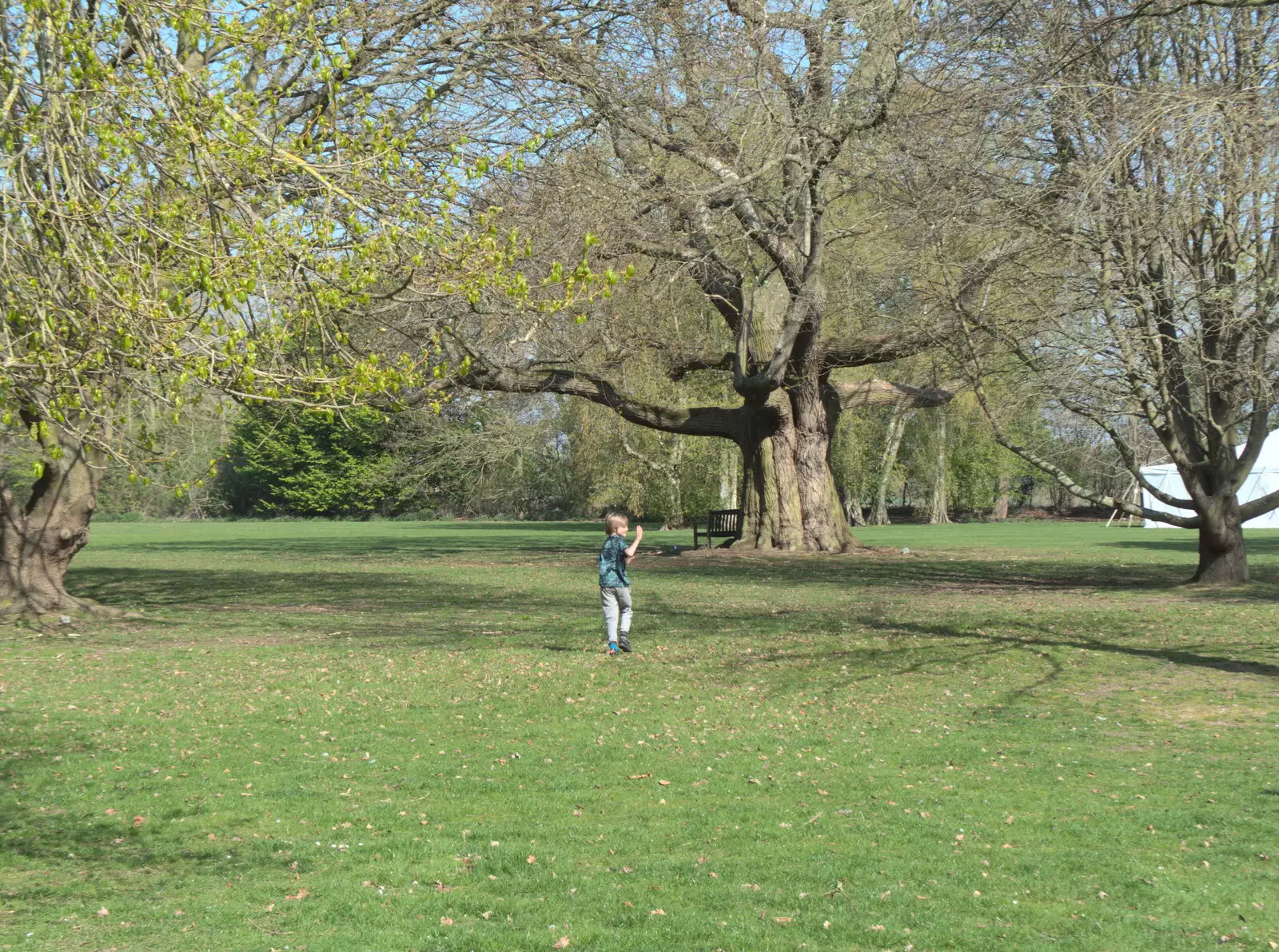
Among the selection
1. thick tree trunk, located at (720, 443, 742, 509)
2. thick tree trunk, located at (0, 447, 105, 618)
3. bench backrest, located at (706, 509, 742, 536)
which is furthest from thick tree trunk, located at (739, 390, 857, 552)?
thick tree trunk, located at (720, 443, 742, 509)

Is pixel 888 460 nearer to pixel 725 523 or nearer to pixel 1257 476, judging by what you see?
pixel 1257 476

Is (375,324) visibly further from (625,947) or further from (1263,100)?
(625,947)

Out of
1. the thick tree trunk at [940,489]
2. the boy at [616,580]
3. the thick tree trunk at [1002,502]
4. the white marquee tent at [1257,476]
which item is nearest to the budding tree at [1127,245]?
the boy at [616,580]

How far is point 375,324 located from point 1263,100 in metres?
12.8

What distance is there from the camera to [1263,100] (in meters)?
13.3

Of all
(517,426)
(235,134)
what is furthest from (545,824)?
(517,426)

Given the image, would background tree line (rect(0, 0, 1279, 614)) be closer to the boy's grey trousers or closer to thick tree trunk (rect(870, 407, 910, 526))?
the boy's grey trousers

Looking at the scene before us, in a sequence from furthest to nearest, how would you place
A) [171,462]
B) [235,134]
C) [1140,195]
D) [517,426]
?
[517,426] < [1140,195] < [171,462] < [235,134]

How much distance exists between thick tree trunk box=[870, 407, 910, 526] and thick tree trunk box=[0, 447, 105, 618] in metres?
40.4

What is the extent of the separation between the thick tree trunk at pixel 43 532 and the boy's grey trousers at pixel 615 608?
794 centimetres

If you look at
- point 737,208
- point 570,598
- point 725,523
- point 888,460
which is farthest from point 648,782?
point 888,460

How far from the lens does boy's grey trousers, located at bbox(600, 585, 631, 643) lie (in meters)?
13.8

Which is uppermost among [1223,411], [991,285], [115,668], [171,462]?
[991,285]

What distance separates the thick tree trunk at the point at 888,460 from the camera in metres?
57.1
